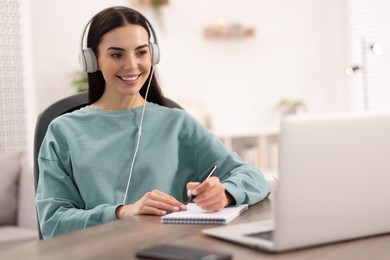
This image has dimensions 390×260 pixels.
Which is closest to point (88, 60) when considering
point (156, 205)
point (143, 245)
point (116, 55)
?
point (116, 55)

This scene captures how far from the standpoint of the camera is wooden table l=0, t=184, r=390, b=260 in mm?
1108

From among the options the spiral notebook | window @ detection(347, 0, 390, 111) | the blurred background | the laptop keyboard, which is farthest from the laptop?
window @ detection(347, 0, 390, 111)

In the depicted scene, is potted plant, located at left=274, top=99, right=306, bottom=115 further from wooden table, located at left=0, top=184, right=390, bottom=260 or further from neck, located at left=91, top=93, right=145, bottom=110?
wooden table, located at left=0, top=184, right=390, bottom=260

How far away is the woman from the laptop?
400 millimetres

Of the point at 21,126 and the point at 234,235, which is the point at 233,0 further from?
the point at 234,235

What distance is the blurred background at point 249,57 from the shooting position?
4605mm

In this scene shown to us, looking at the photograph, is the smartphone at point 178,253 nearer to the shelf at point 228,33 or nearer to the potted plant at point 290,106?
the shelf at point 228,33

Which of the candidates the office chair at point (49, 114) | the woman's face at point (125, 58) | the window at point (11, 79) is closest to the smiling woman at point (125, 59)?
the woman's face at point (125, 58)

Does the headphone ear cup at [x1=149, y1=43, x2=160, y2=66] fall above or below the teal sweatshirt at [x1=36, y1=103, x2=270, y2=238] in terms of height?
above

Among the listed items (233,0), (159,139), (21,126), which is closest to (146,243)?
(159,139)

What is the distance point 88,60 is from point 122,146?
26cm

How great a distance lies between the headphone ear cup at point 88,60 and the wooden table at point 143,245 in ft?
1.95

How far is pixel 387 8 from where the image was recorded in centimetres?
542

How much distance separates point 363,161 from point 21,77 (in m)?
3.21
